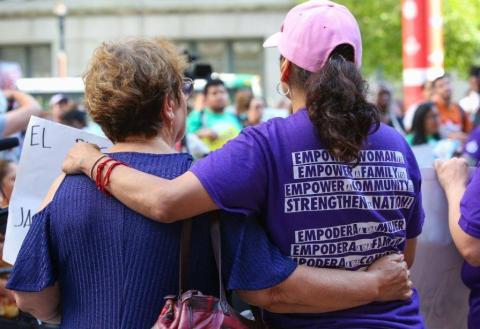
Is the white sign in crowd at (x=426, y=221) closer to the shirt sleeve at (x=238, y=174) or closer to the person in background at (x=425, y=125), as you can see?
the shirt sleeve at (x=238, y=174)

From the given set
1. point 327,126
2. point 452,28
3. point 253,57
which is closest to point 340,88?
point 327,126

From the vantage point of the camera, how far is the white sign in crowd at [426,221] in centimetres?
286

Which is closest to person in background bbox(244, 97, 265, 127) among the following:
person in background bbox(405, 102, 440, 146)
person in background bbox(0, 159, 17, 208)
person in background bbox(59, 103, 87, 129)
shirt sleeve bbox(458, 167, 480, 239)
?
person in background bbox(59, 103, 87, 129)

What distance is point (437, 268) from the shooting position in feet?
10.8

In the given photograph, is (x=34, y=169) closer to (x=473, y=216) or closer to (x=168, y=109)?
(x=168, y=109)

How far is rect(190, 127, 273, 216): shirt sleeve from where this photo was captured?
7.54 feet

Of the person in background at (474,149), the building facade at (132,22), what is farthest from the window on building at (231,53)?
the person in background at (474,149)

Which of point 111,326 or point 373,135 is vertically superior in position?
point 373,135

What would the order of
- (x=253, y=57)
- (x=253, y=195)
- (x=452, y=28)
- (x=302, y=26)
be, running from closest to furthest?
(x=253, y=195) → (x=302, y=26) → (x=452, y=28) → (x=253, y=57)

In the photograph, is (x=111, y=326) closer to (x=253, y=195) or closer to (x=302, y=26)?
(x=253, y=195)

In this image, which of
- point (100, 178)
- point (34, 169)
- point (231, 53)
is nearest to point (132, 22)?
point (231, 53)

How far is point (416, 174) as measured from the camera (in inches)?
102

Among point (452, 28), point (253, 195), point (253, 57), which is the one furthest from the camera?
point (253, 57)

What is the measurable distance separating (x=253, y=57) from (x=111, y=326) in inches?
1343
